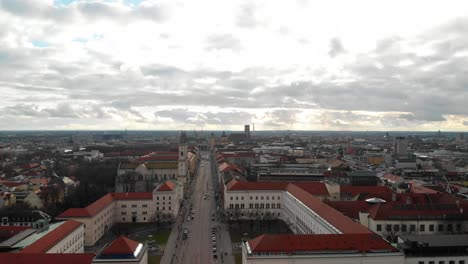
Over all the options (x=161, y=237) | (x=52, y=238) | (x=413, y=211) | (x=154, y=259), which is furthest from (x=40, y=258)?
(x=413, y=211)

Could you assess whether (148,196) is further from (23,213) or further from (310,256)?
(310,256)

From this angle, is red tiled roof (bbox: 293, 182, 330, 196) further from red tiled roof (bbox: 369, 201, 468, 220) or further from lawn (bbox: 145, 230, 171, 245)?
lawn (bbox: 145, 230, 171, 245)

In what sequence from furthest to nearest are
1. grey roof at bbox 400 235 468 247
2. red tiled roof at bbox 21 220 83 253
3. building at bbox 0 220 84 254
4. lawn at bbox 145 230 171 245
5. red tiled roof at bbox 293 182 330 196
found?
red tiled roof at bbox 293 182 330 196
lawn at bbox 145 230 171 245
building at bbox 0 220 84 254
red tiled roof at bbox 21 220 83 253
grey roof at bbox 400 235 468 247

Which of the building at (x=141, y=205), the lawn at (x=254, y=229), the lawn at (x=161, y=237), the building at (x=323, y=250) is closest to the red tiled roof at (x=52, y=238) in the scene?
the lawn at (x=161, y=237)

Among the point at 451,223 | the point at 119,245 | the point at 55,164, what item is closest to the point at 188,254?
the point at 119,245

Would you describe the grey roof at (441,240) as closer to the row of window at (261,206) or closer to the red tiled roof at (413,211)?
the red tiled roof at (413,211)

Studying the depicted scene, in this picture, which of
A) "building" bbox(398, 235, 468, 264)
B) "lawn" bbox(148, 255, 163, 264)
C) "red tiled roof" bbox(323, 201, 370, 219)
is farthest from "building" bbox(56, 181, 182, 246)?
"building" bbox(398, 235, 468, 264)

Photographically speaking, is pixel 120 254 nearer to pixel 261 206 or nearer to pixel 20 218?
pixel 20 218
